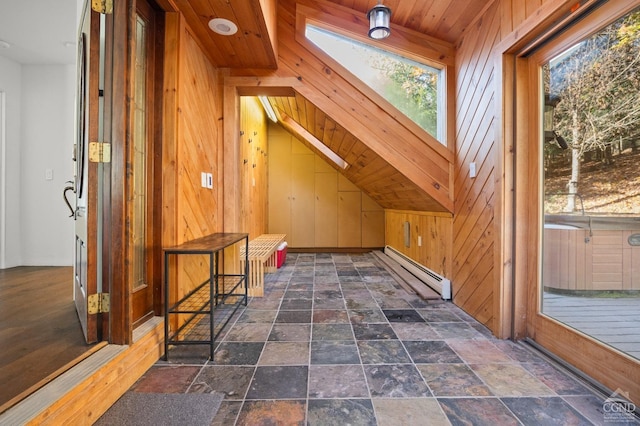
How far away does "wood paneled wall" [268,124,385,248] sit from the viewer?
558 centimetres

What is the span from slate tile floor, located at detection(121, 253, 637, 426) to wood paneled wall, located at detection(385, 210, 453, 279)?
62cm

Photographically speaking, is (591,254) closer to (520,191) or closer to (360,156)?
(520,191)

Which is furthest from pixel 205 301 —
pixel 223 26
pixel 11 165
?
pixel 11 165

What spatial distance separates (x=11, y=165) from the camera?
3242mm

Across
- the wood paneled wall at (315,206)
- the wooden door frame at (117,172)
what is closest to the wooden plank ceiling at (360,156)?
the wood paneled wall at (315,206)

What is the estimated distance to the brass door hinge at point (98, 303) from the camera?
146 centimetres

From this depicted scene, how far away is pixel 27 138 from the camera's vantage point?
3.34 m

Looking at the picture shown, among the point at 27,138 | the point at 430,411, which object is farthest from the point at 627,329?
the point at 27,138

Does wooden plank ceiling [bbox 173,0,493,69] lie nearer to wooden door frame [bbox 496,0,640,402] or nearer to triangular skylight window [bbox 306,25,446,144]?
triangular skylight window [bbox 306,25,446,144]

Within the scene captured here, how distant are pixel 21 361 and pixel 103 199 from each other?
84cm

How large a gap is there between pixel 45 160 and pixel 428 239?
475 centimetres

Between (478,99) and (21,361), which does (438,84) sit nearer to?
(478,99)

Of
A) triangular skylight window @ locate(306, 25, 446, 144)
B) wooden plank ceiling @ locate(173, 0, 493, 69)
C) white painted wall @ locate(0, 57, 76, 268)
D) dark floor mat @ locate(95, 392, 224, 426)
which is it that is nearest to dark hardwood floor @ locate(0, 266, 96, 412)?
dark floor mat @ locate(95, 392, 224, 426)

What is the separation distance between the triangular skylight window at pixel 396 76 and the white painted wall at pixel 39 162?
10.5 ft
